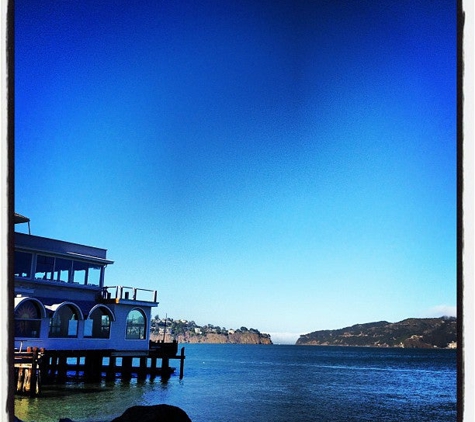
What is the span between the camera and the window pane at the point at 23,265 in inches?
729

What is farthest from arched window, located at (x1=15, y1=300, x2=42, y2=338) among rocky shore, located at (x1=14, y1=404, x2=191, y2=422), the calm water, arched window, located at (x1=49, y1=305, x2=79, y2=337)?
rocky shore, located at (x1=14, y1=404, x2=191, y2=422)

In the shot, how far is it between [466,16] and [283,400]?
26.7m

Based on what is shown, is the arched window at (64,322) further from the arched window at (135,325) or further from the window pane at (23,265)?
the arched window at (135,325)

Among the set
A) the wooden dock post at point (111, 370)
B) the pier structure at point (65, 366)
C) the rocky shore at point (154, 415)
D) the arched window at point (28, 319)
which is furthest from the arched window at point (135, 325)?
the rocky shore at point (154, 415)

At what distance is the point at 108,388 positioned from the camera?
865 inches

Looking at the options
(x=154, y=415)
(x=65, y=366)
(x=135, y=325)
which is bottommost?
(x=65, y=366)

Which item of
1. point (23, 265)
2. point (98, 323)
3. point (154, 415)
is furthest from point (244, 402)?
point (154, 415)

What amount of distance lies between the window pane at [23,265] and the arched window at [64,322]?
1.60 m

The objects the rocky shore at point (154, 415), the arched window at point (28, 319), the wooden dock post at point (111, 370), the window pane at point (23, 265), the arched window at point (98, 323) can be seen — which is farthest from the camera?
the wooden dock post at point (111, 370)

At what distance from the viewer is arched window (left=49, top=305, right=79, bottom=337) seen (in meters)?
19.3

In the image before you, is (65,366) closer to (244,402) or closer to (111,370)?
(111,370)

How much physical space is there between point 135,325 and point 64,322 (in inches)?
151

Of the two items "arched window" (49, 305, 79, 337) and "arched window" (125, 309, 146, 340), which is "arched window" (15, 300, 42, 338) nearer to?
"arched window" (49, 305, 79, 337)

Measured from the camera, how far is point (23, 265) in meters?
18.8
